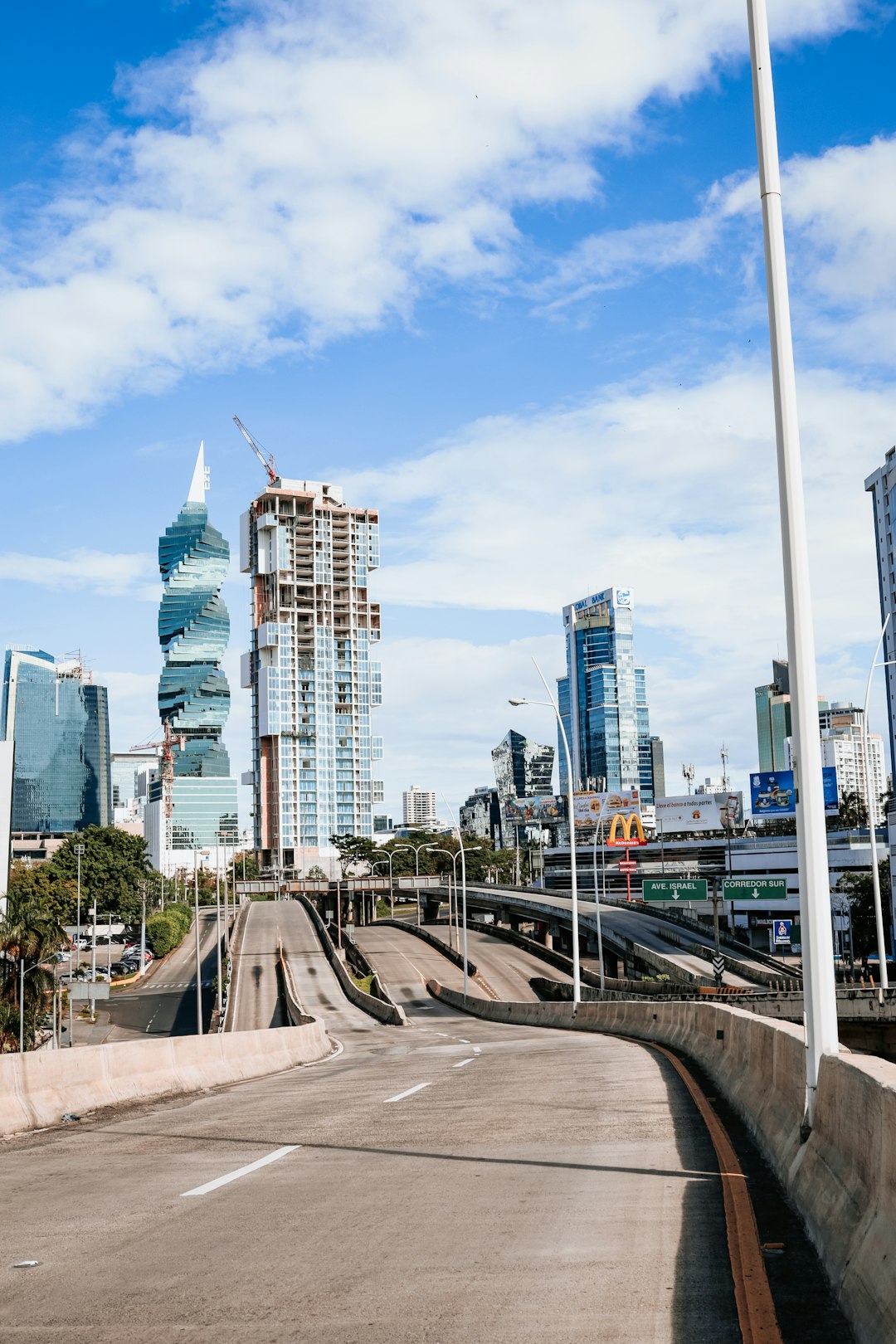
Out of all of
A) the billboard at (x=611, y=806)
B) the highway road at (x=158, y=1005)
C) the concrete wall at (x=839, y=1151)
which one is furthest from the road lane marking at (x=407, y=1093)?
the billboard at (x=611, y=806)

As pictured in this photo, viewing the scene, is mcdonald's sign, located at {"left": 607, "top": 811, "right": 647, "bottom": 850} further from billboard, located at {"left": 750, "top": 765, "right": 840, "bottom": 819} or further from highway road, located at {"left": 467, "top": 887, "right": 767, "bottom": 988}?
highway road, located at {"left": 467, "top": 887, "right": 767, "bottom": 988}

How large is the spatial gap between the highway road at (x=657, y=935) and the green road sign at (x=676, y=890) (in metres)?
3.52

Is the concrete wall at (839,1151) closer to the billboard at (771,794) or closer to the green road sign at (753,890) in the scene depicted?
the green road sign at (753,890)

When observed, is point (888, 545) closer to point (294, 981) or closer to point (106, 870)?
point (294, 981)

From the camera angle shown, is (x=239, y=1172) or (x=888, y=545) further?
(x=888, y=545)

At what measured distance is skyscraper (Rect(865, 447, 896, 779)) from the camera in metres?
121

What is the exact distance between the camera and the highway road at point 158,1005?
267 ft

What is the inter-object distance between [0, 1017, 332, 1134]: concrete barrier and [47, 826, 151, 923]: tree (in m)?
134

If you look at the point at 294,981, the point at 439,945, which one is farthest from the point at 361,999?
the point at 439,945

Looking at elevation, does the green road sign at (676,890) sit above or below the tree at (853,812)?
below

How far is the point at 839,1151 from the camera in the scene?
26.0 ft

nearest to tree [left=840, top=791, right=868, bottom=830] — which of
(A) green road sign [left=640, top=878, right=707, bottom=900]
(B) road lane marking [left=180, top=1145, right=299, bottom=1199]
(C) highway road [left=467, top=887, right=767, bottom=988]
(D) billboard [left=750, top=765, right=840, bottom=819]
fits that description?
(D) billboard [left=750, top=765, right=840, bottom=819]

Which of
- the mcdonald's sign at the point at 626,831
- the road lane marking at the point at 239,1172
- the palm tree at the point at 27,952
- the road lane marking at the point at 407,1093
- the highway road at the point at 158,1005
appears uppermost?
the mcdonald's sign at the point at 626,831

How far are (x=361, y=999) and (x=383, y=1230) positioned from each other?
232 feet
